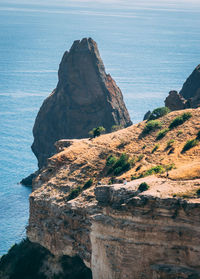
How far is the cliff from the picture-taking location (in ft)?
144

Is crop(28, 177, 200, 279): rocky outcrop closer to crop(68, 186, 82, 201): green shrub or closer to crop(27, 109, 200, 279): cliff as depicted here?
crop(27, 109, 200, 279): cliff

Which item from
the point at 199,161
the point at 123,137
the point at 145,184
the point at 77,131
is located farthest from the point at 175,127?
the point at 77,131

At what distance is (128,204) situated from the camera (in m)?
45.3

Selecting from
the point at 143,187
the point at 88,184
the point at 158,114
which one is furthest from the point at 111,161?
the point at 158,114

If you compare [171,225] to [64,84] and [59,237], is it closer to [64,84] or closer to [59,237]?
[59,237]

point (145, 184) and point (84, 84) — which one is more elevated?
point (84, 84)

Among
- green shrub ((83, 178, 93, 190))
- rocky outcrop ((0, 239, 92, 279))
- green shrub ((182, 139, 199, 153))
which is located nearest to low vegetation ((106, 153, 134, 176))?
green shrub ((83, 178, 93, 190))

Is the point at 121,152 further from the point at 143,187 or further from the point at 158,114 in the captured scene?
the point at 143,187

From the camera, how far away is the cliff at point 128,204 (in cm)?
4375

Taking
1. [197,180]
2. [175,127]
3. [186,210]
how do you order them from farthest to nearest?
1. [175,127]
2. [197,180]
3. [186,210]

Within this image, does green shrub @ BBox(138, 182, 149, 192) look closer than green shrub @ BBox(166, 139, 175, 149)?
Yes

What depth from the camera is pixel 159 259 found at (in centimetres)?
4475

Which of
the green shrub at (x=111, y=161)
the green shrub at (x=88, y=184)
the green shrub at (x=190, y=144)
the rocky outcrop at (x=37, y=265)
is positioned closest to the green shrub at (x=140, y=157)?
the green shrub at (x=111, y=161)

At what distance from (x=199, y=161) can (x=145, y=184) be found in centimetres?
711
